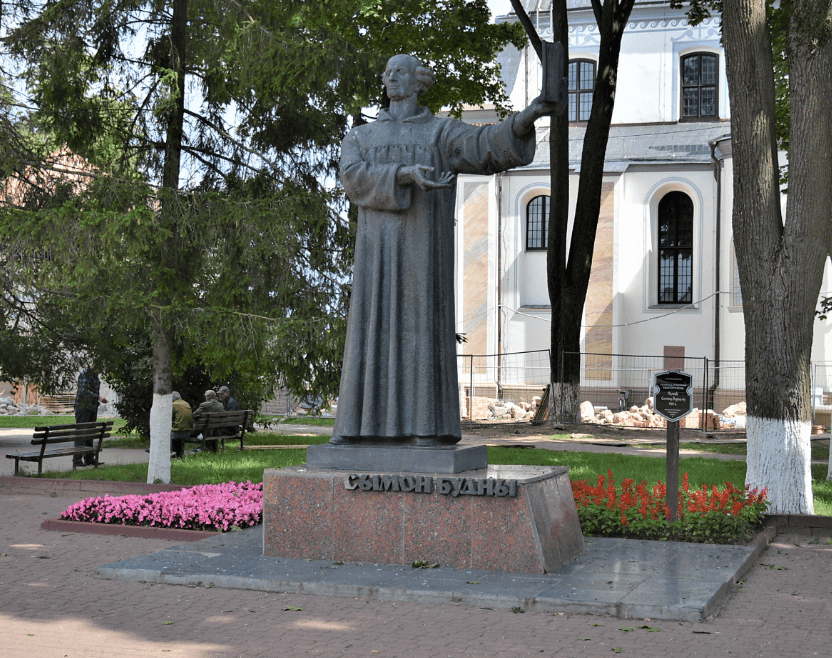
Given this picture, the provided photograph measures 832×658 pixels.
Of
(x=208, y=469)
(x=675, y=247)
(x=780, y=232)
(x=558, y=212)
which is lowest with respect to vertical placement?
(x=208, y=469)

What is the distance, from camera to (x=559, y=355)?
2256 centimetres

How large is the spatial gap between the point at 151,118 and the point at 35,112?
4.76ft

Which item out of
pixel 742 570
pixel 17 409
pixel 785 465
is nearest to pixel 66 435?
pixel 785 465

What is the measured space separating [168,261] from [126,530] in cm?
411

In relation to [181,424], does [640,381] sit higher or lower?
higher

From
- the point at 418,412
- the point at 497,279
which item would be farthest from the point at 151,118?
the point at 497,279

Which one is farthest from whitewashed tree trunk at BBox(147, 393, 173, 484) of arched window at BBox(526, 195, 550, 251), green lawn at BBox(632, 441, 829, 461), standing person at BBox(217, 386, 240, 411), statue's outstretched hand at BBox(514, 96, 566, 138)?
arched window at BBox(526, 195, 550, 251)

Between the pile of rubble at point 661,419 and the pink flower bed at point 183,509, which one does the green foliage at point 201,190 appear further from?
the pile of rubble at point 661,419

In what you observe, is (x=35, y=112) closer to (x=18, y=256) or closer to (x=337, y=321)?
(x=18, y=256)

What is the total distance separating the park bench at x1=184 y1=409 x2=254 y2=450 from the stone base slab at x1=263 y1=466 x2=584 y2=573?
10.5 meters

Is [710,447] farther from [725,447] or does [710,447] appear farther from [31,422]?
[31,422]

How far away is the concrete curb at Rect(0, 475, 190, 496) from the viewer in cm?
1270

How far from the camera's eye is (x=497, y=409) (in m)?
30.9

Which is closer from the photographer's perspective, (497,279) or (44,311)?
(44,311)
